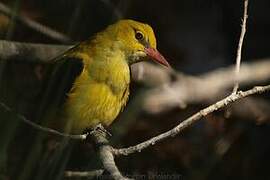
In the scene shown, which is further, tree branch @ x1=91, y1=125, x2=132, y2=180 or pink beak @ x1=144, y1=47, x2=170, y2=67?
pink beak @ x1=144, y1=47, x2=170, y2=67

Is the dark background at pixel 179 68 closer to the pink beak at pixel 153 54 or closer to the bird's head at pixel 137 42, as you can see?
the bird's head at pixel 137 42

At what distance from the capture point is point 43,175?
2217mm

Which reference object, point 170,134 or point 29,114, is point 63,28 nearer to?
point 29,114

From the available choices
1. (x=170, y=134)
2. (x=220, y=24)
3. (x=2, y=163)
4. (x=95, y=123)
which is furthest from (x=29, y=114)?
(x=220, y=24)

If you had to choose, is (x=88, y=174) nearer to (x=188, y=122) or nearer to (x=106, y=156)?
(x=106, y=156)

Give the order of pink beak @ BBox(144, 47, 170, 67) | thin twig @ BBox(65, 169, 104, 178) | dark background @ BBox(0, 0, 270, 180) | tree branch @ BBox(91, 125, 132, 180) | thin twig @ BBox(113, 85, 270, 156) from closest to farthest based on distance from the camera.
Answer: tree branch @ BBox(91, 125, 132, 180)
thin twig @ BBox(65, 169, 104, 178)
thin twig @ BBox(113, 85, 270, 156)
pink beak @ BBox(144, 47, 170, 67)
dark background @ BBox(0, 0, 270, 180)

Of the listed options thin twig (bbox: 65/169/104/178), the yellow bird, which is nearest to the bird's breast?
the yellow bird

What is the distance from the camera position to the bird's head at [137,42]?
4.37m

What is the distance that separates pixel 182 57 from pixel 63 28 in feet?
4.54

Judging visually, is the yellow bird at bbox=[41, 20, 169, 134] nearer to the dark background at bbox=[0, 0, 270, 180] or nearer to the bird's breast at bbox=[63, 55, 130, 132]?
the bird's breast at bbox=[63, 55, 130, 132]

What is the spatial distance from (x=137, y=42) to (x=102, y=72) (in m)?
0.32

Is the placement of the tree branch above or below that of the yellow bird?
below

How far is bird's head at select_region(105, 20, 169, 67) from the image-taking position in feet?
14.3

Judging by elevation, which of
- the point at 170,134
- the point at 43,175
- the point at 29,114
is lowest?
the point at 43,175
